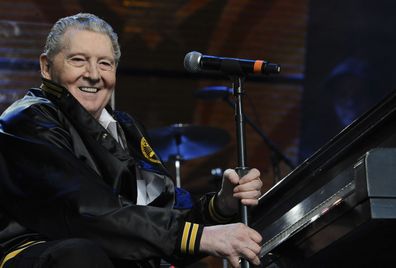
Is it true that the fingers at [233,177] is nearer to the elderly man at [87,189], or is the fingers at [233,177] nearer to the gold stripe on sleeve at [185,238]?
the elderly man at [87,189]

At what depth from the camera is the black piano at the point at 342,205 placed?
203cm

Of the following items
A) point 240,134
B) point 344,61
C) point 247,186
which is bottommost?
point 247,186

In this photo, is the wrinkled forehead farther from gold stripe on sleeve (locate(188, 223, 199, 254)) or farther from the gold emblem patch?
gold stripe on sleeve (locate(188, 223, 199, 254))

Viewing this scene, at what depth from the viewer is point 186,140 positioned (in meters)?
5.10

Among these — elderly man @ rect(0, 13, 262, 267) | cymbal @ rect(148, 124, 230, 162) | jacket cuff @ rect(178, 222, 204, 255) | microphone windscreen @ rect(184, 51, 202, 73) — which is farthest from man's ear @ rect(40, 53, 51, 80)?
cymbal @ rect(148, 124, 230, 162)

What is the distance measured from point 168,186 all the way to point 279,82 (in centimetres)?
318

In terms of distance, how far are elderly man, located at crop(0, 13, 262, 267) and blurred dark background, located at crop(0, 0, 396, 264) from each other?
274cm

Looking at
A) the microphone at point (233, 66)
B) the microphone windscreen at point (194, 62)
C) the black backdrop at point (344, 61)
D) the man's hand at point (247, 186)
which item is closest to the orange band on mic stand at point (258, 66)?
the microphone at point (233, 66)

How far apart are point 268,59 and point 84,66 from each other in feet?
10.5

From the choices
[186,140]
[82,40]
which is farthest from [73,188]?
[186,140]

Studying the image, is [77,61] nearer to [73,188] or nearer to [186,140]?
[73,188]

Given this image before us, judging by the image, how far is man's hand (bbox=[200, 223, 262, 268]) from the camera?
7.07ft

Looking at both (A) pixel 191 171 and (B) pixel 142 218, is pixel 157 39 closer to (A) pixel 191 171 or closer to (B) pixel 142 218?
(A) pixel 191 171

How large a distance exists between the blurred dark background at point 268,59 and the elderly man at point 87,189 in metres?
2.74
